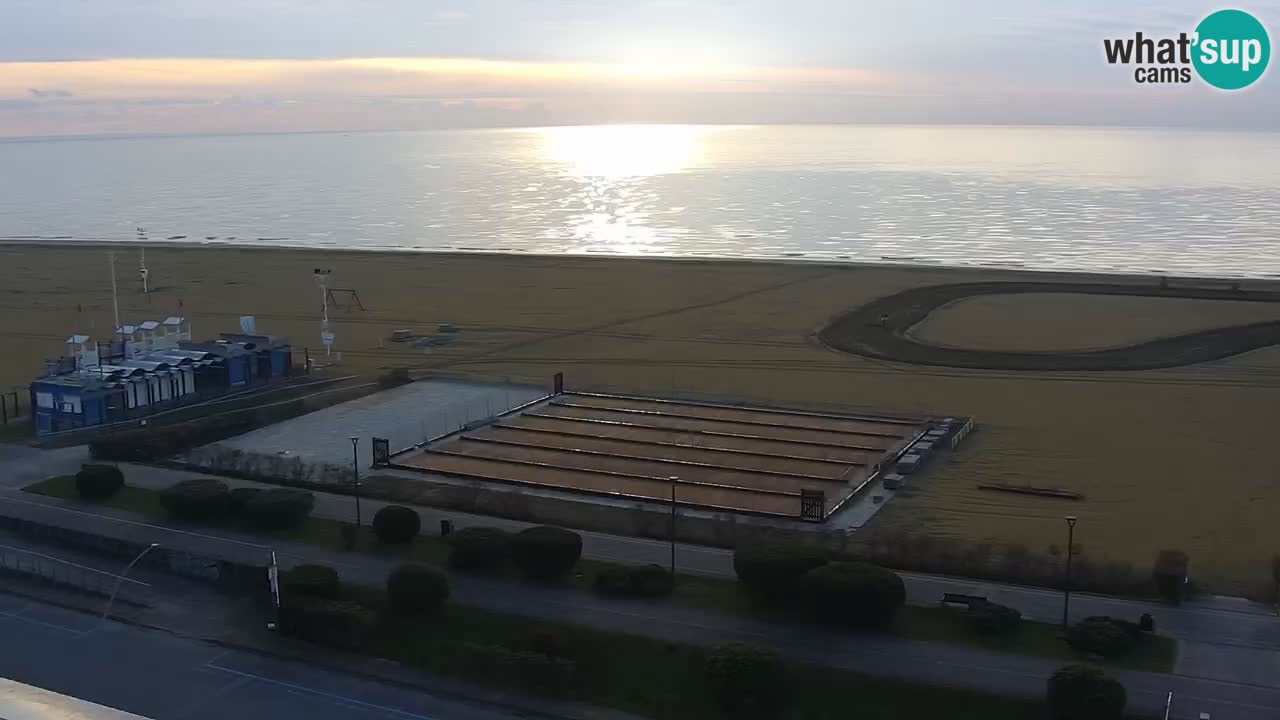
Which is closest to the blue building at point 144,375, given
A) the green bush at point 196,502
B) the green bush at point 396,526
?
the green bush at point 196,502

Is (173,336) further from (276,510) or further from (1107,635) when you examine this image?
(1107,635)

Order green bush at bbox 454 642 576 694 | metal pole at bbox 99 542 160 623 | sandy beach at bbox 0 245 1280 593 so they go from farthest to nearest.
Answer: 1. sandy beach at bbox 0 245 1280 593
2. metal pole at bbox 99 542 160 623
3. green bush at bbox 454 642 576 694

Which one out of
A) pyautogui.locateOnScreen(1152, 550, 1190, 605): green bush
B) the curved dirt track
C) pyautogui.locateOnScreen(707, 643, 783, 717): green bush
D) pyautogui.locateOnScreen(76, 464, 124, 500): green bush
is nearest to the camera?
pyautogui.locateOnScreen(707, 643, 783, 717): green bush

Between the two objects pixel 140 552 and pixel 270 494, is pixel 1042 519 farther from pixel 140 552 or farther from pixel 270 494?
pixel 140 552

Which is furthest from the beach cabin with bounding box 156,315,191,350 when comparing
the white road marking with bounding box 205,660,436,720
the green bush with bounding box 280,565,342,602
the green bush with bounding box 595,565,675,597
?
the green bush with bounding box 595,565,675,597

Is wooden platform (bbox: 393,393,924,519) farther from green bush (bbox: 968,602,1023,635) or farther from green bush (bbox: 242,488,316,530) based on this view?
green bush (bbox: 968,602,1023,635)

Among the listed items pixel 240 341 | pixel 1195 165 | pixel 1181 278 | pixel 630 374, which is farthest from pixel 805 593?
pixel 1195 165
